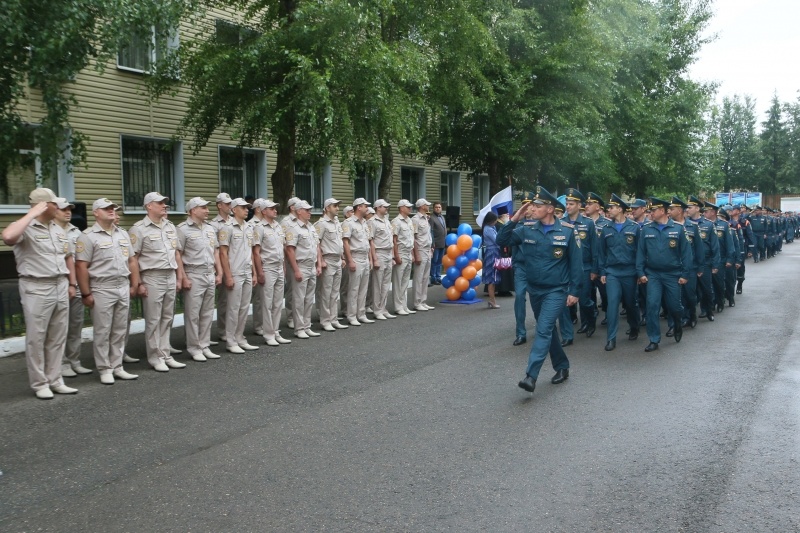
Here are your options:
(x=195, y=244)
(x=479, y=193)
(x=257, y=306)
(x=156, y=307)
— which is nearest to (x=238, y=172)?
(x=257, y=306)

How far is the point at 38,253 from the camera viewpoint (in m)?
7.68

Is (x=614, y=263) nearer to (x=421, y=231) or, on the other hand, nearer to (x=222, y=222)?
(x=421, y=231)

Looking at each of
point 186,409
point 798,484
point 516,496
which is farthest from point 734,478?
point 186,409

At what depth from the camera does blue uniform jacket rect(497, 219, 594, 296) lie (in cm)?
793

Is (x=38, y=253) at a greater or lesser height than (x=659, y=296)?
greater

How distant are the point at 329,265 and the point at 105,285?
4.26 metres

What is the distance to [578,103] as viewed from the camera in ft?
80.1

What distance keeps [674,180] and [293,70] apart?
2753 centimetres

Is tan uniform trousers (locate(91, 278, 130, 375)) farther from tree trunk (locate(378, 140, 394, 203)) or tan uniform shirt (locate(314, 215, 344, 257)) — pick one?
tree trunk (locate(378, 140, 394, 203))

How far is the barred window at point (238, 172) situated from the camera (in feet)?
74.1

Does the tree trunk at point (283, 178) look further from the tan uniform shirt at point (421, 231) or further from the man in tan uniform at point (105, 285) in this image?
the man in tan uniform at point (105, 285)

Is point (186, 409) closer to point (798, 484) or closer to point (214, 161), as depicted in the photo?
point (798, 484)

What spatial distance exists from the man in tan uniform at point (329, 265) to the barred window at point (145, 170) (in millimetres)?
8468

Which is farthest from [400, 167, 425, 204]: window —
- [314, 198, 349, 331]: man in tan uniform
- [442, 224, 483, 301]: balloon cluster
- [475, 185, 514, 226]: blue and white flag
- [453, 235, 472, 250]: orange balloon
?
[314, 198, 349, 331]: man in tan uniform
